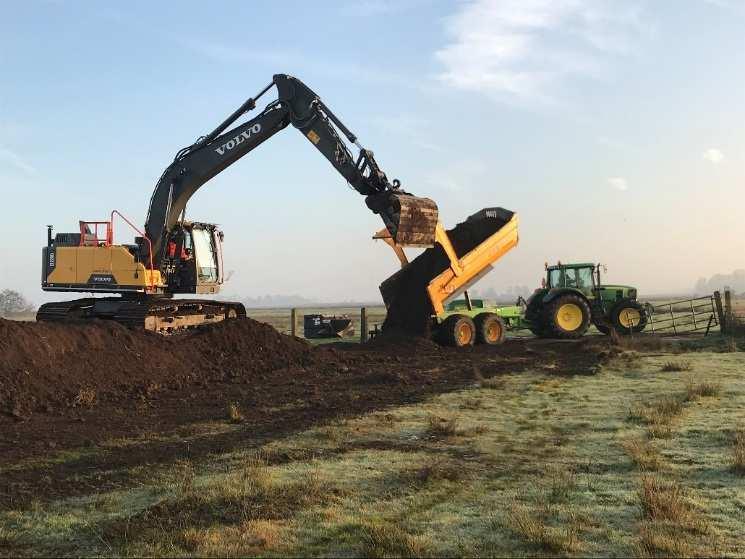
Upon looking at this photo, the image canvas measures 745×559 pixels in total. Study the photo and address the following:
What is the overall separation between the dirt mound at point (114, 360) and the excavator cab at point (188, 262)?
6.56 ft

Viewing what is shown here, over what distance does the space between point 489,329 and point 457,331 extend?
1.72 metres

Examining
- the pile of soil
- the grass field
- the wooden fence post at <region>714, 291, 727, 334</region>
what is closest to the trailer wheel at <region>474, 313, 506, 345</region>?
the pile of soil

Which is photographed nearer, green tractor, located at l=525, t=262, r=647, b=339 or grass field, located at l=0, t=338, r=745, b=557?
grass field, located at l=0, t=338, r=745, b=557

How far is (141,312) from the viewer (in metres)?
15.8

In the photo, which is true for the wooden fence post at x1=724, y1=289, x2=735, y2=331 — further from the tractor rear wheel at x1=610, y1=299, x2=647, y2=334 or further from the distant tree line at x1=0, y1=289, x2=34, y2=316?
the distant tree line at x1=0, y1=289, x2=34, y2=316

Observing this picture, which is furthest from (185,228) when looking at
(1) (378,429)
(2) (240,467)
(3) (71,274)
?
(2) (240,467)

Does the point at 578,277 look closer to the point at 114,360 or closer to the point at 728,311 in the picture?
the point at 728,311

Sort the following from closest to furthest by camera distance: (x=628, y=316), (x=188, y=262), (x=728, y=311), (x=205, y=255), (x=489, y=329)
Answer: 1. (x=188, y=262)
2. (x=205, y=255)
3. (x=489, y=329)
4. (x=728, y=311)
5. (x=628, y=316)

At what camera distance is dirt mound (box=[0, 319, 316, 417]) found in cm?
1088

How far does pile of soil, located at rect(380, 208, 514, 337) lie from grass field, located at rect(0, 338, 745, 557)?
368 inches

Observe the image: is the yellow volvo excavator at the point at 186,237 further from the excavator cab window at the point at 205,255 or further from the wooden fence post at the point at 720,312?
the wooden fence post at the point at 720,312

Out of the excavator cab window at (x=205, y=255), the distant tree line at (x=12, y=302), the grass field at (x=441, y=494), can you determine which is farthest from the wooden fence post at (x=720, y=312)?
the distant tree line at (x=12, y=302)

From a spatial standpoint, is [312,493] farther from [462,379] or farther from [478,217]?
[478,217]

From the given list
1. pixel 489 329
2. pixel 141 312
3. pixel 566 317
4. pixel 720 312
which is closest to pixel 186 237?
pixel 141 312
